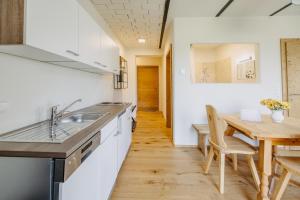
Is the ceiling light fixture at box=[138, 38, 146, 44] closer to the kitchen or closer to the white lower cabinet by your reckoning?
the kitchen

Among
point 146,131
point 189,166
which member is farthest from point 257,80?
point 146,131

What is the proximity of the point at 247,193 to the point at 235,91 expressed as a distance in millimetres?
1964

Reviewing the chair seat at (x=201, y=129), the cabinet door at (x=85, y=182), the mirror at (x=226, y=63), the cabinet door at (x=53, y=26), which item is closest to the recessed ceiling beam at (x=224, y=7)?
the mirror at (x=226, y=63)

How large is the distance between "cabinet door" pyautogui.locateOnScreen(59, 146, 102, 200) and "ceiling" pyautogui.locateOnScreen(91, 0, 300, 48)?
7.97ft

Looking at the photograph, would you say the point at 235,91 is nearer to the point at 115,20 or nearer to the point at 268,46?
the point at 268,46

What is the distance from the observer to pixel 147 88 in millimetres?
8680

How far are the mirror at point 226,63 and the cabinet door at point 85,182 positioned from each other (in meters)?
2.84

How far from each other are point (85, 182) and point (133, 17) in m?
3.03

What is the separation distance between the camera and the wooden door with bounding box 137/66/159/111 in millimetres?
8594

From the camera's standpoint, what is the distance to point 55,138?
44.3 inches

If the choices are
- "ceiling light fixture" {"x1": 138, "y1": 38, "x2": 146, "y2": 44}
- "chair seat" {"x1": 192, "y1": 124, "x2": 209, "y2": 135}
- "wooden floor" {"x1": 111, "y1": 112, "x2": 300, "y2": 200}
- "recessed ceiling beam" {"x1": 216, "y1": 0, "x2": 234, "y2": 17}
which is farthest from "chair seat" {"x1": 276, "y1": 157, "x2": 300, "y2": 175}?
"ceiling light fixture" {"x1": 138, "y1": 38, "x2": 146, "y2": 44}

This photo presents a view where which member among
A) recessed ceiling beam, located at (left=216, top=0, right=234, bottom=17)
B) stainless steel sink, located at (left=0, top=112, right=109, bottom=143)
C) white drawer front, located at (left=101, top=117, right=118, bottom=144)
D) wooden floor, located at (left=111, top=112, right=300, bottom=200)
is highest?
recessed ceiling beam, located at (left=216, top=0, right=234, bottom=17)

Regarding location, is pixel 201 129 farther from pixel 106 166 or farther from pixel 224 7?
pixel 224 7

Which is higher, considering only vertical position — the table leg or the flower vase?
the flower vase
